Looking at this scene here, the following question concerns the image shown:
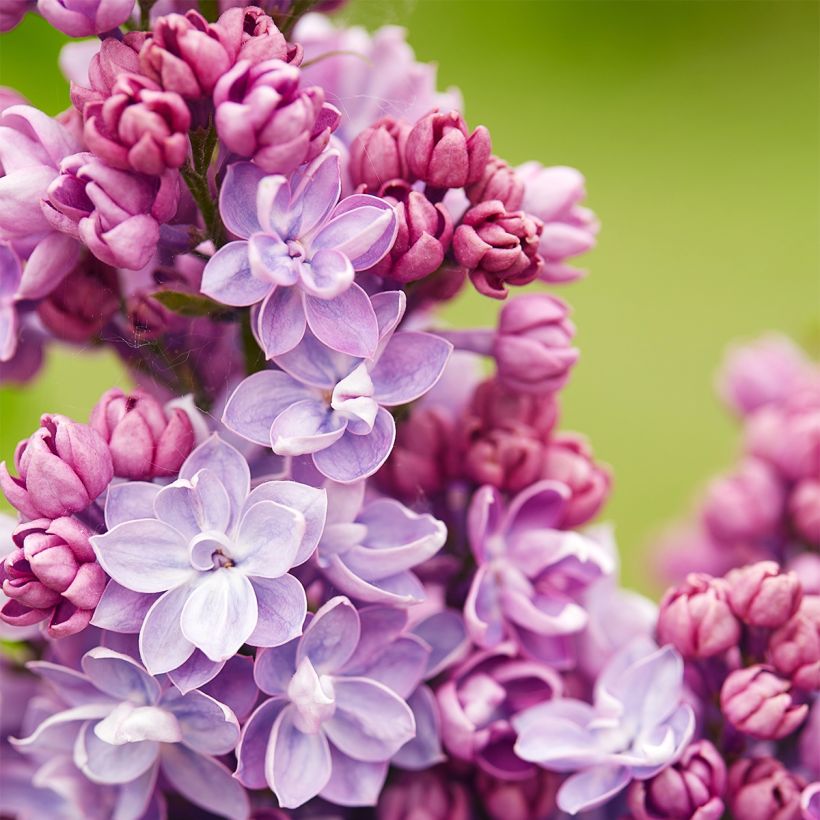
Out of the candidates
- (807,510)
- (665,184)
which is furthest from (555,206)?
(665,184)

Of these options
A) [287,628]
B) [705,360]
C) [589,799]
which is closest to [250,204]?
[287,628]

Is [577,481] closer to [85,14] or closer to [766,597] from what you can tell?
[766,597]

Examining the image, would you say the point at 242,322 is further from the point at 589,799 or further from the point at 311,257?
the point at 589,799

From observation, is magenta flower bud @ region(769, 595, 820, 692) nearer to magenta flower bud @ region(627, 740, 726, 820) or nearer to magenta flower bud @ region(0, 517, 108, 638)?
magenta flower bud @ region(627, 740, 726, 820)

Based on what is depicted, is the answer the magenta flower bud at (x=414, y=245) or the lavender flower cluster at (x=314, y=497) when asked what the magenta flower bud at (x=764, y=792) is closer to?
the lavender flower cluster at (x=314, y=497)

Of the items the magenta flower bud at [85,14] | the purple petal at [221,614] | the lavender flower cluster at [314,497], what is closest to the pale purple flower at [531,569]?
the lavender flower cluster at [314,497]
